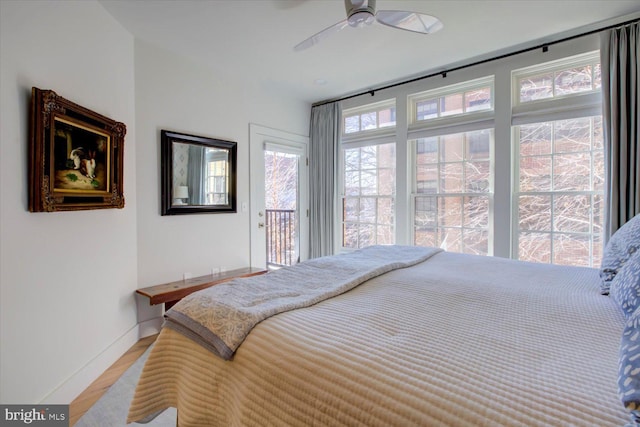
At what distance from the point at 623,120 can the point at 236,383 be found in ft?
10.4

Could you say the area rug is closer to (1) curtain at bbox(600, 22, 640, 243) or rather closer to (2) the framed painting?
(2) the framed painting

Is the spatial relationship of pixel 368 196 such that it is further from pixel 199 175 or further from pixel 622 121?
pixel 622 121

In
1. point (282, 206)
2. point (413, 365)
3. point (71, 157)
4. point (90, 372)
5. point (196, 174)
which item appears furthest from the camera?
point (282, 206)

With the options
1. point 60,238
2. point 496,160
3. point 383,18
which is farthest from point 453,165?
point 60,238

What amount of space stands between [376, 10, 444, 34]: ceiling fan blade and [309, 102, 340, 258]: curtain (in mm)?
2149

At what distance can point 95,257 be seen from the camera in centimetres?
209

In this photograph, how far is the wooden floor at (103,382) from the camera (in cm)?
174

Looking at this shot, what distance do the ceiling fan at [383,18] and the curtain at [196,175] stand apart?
5.52 feet

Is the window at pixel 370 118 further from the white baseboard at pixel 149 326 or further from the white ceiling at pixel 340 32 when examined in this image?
the white baseboard at pixel 149 326

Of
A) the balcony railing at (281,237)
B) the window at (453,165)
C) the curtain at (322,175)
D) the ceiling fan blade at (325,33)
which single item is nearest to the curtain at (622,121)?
the window at (453,165)

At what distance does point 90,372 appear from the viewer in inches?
78.3

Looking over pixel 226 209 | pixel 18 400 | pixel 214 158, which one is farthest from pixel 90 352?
pixel 214 158

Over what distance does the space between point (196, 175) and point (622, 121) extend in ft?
12.0

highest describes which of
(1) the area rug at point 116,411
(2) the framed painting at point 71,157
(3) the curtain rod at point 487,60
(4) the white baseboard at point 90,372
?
(3) the curtain rod at point 487,60
